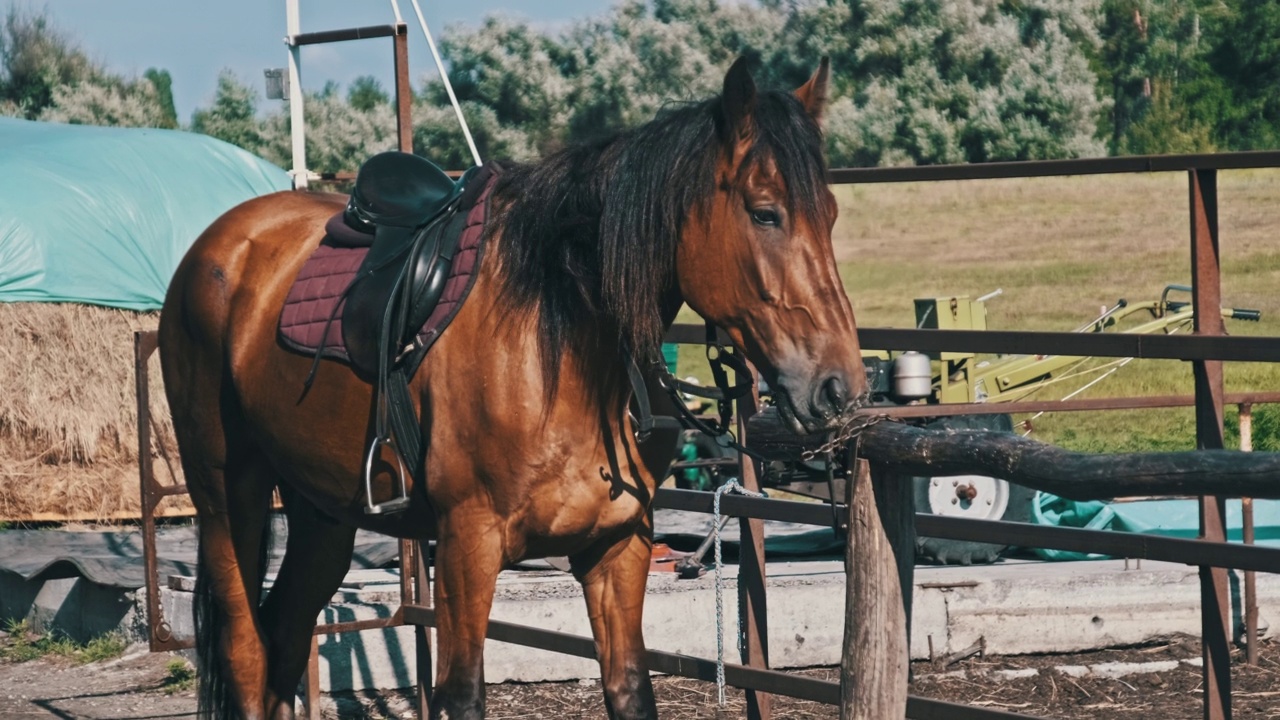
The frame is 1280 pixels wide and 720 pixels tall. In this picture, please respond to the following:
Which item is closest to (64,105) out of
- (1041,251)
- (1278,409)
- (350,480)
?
(1041,251)

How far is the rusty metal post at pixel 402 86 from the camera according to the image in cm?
509

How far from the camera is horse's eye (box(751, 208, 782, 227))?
2973 millimetres

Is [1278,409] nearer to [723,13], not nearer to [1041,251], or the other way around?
[1041,251]

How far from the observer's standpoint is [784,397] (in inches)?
115

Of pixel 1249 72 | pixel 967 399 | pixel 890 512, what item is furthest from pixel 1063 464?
pixel 1249 72

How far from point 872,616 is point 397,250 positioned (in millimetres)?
1570

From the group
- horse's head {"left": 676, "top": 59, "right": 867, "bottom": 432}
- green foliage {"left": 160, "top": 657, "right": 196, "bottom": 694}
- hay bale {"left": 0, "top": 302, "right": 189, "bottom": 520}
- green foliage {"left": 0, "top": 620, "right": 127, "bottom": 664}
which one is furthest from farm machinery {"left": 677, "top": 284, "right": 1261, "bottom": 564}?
hay bale {"left": 0, "top": 302, "right": 189, "bottom": 520}

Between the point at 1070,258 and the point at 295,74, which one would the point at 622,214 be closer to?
the point at 295,74

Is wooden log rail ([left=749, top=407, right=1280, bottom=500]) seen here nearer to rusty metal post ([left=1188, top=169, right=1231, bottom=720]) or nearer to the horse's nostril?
the horse's nostril

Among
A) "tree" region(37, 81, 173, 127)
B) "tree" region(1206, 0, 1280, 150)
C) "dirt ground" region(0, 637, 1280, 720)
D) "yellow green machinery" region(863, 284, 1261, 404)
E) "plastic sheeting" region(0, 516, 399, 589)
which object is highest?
"tree" region(37, 81, 173, 127)

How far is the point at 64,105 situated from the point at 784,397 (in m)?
31.0

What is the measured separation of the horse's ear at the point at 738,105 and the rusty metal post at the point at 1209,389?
1067 mm

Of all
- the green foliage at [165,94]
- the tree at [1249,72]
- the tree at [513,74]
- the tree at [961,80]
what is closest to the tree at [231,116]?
the green foliage at [165,94]

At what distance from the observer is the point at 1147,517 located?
7.55m
